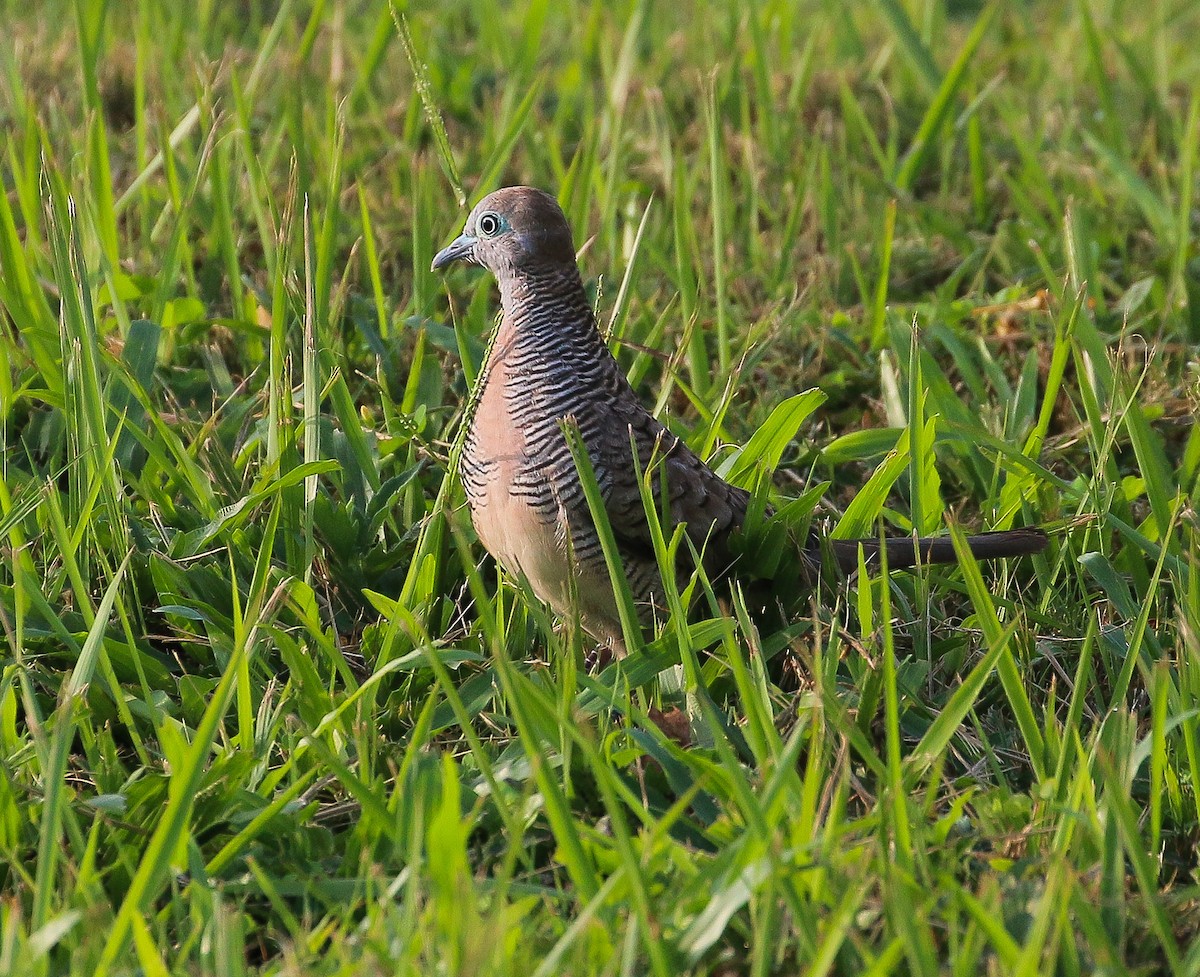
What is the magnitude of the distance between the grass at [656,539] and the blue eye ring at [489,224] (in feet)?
1.19

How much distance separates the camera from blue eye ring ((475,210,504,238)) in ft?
12.2

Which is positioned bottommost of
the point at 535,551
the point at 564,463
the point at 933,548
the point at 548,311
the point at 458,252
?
the point at 933,548

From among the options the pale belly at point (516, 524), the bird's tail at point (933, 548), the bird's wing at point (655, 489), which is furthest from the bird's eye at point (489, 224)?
the bird's tail at point (933, 548)

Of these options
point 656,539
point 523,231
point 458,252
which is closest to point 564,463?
point 656,539

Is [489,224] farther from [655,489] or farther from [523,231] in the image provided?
[655,489]

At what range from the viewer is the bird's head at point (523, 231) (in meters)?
3.66

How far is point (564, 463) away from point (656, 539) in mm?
419

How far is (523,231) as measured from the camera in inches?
144

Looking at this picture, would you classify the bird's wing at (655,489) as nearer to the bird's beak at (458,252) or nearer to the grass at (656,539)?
the grass at (656,539)

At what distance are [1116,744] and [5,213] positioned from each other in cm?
310

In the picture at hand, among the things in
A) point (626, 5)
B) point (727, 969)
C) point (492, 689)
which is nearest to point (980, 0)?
point (626, 5)

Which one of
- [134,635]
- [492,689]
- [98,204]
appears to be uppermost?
[98,204]

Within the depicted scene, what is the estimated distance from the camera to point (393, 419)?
4043 millimetres

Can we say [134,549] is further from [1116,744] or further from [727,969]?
[1116,744]
